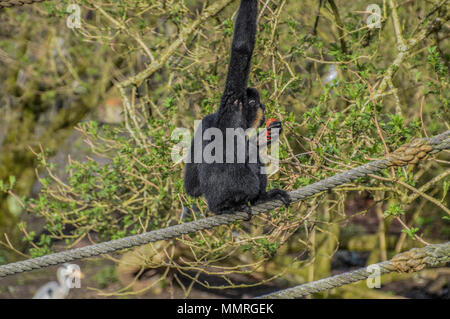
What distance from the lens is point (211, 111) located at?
4707 millimetres

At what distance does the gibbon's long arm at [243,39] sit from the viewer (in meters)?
3.06

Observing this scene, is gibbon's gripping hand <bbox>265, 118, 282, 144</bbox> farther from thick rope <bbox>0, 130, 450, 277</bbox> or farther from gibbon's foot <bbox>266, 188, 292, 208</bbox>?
thick rope <bbox>0, 130, 450, 277</bbox>

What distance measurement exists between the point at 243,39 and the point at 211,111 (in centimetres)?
165

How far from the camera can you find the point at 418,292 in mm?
7734

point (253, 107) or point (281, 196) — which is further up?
point (253, 107)

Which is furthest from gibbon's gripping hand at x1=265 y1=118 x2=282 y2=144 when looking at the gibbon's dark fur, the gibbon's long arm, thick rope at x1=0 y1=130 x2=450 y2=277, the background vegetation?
thick rope at x1=0 y1=130 x2=450 y2=277

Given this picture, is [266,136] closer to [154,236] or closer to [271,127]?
[271,127]

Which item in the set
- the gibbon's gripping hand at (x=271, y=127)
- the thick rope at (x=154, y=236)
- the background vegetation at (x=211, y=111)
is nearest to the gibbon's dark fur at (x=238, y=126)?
the gibbon's gripping hand at (x=271, y=127)

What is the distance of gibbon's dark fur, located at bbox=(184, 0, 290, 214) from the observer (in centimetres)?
313

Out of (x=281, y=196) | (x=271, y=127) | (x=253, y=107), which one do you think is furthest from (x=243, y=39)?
(x=281, y=196)

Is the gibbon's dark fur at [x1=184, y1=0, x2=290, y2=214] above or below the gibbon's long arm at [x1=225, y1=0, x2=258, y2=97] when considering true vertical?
below

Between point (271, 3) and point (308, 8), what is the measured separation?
1737 millimetres

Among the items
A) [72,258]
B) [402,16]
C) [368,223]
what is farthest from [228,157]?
[368,223]

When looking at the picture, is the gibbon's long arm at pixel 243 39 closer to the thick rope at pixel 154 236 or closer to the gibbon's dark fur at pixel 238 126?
the gibbon's dark fur at pixel 238 126
